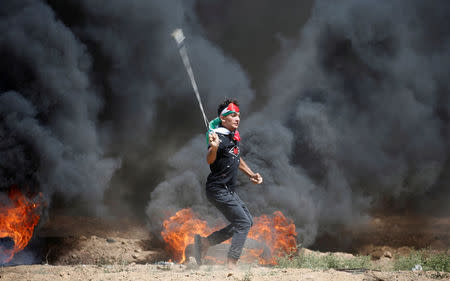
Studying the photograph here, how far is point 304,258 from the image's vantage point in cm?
551

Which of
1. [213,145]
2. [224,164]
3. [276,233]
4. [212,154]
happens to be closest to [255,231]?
[276,233]

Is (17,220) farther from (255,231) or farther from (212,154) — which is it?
(212,154)

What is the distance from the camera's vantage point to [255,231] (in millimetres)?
8398

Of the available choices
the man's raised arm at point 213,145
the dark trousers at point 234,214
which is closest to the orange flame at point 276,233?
the dark trousers at point 234,214

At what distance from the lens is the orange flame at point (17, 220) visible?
7.94m

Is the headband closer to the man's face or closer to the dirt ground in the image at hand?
the man's face

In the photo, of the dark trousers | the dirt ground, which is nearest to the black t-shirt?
the dark trousers

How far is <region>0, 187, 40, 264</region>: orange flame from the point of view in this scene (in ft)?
26.1

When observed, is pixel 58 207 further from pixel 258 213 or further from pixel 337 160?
pixel 337 160

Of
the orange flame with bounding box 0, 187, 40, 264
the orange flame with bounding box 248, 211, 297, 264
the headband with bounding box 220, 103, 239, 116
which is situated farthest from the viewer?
the orange flame with bounding box 248, 211, 297, 264

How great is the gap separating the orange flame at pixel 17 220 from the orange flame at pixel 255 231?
128 inches

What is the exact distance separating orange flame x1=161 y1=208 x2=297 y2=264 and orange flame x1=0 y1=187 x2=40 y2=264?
128 inches

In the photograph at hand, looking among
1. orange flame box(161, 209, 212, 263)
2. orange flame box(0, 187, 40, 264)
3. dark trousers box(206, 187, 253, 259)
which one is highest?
orange flame box(161, 209, 212, 263)

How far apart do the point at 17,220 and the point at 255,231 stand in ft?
18.6
